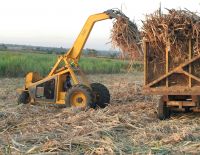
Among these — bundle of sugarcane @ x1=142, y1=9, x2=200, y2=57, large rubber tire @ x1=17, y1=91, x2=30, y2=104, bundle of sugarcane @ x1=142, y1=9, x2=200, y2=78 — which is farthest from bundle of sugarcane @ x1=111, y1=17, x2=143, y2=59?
large rubber tire @ x1=17, y1=91, x2=30, y2=104

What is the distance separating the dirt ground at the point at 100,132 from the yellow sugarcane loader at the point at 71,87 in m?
0.84

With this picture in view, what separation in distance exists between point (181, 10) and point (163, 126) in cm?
251

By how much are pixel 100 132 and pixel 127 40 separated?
11.6 feet

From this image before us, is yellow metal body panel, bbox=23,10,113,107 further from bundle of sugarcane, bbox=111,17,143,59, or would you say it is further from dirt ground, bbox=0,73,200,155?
bundle of sugarcane, bbox=111,17,143,59

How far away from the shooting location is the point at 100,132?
7938mm

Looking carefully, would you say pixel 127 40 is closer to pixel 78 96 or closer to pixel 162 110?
pixel 162 110

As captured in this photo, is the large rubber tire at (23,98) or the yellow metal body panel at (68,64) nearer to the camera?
the yellow metal body panel at (68,64)

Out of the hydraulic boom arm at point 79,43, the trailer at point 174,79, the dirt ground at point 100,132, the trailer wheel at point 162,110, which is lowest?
the dirt ground at point 100,132

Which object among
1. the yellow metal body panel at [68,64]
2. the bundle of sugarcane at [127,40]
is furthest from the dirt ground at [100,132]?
the bundle of sugarcane at [127,40]

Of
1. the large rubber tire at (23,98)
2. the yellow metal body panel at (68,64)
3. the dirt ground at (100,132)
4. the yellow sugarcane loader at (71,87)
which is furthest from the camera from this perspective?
the large rubber tire at (23,98)

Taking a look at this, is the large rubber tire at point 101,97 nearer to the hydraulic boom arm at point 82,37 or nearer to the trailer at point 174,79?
the hydraulic boom arm at point 82,37

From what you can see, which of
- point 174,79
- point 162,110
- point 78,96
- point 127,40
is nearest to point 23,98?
point 78,96

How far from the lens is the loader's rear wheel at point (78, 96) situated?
12.2 metres

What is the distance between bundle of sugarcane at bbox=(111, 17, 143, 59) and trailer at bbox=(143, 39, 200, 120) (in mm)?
941
